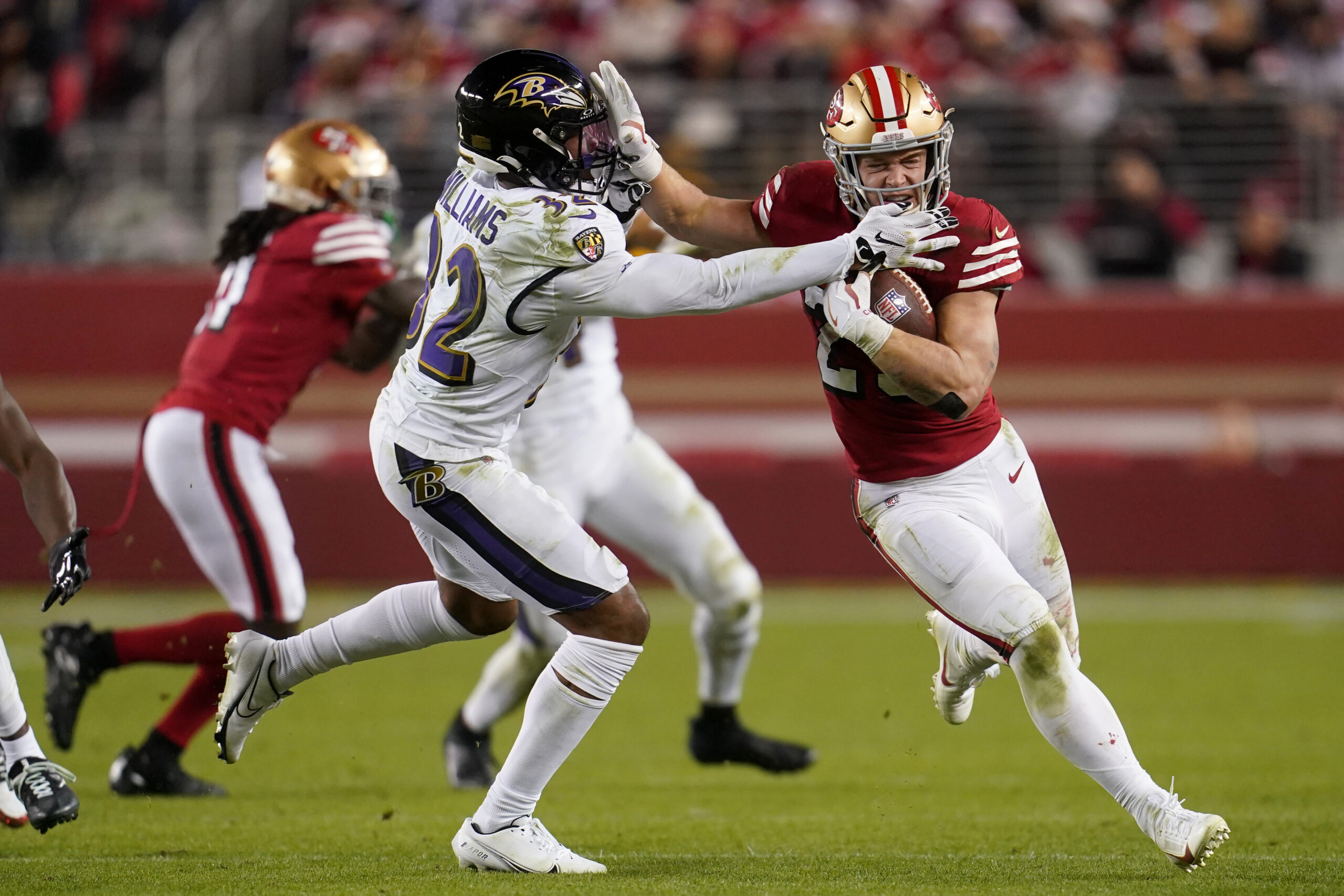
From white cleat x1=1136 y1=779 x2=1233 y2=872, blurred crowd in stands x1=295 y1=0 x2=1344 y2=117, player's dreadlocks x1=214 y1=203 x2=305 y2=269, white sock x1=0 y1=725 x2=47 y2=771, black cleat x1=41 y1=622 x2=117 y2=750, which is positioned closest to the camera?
white cleat x1=1136 y1=779 x2=1233 y2=872

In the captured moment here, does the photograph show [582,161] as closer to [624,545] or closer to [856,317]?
[856,317]

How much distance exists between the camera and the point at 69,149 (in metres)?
12.2

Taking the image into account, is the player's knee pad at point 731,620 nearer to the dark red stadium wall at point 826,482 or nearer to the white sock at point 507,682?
the white sock at point 507,682

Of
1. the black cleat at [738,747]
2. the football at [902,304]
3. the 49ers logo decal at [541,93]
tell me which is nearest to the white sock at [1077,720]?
the football at [902,304]

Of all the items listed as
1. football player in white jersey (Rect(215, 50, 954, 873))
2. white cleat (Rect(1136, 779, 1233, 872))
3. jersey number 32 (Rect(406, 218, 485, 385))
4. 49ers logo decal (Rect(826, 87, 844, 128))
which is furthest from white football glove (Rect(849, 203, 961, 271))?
white cleat (Rect(1136, 779, 1233, 872))

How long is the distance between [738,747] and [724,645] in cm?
39

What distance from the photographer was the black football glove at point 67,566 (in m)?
4.41

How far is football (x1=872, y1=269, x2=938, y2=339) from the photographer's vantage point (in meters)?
4.44

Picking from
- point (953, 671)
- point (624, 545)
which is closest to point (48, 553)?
point (624, 545)

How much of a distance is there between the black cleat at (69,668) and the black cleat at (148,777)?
258 mm

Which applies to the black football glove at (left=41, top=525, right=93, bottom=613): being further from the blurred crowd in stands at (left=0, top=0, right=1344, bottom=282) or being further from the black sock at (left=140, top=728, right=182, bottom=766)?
the blurred crowd in stands at (left=0, top=0, right=1344, bottom=282)

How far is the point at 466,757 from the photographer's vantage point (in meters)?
6.22

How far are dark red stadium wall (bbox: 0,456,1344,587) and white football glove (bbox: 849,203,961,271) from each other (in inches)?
277

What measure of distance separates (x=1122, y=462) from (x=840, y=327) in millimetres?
7618
